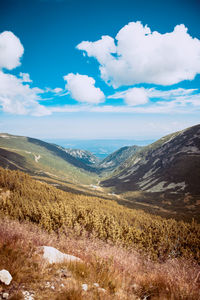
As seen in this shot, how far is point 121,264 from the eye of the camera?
21.0ft

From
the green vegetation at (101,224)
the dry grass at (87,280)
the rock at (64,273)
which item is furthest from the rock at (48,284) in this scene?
the green vegetation at (101,224)

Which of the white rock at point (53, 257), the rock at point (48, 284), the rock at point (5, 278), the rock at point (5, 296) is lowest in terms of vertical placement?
the white rock at point (53, 257)

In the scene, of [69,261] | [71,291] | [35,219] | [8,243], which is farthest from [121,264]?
[35,219]

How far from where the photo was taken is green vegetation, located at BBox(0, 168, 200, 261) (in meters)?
29.2

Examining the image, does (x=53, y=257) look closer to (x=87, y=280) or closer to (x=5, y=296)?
(x=87, y=280)

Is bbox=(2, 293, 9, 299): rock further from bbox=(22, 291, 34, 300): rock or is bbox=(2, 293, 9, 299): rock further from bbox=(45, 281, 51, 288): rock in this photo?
bbox=(45, 281, 51, 288): rock

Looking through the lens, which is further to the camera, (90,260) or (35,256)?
(90,260)

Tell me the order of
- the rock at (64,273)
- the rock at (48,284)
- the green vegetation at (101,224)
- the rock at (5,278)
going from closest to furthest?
the rock at (5,278) → the rock at (48,284) → the rock at (64,273) → the green vegetation at (101,224)

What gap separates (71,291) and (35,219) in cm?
4347

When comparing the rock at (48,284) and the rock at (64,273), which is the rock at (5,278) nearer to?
the rock at (48,284)

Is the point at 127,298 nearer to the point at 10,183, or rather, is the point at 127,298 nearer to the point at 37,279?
the point at 37,279

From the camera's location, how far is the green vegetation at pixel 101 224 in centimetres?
2917

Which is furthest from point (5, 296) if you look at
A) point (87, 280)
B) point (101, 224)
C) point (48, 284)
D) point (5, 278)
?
point (101, 224)

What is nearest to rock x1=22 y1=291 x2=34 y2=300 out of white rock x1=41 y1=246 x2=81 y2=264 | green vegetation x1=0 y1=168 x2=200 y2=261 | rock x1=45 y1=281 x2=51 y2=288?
rock x1=45 y1=281 x2=51 y2=288
